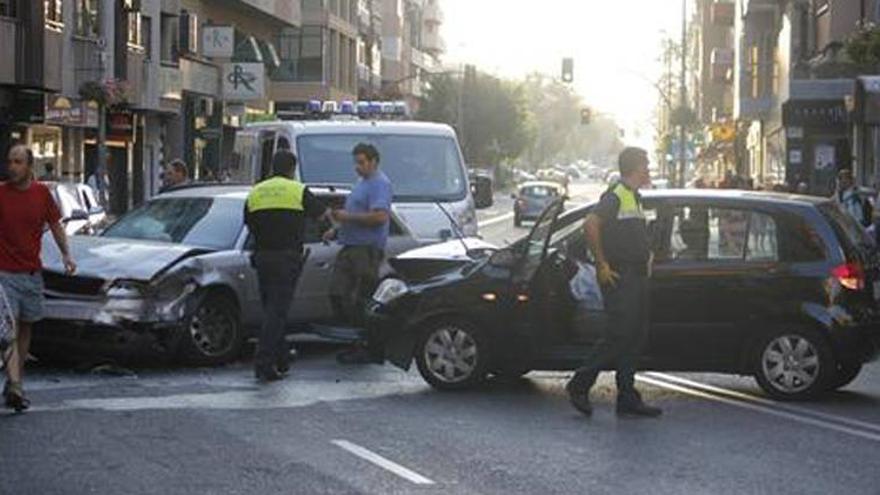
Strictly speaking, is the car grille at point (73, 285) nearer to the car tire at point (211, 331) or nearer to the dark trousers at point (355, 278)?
the car tire at point (211, 331)

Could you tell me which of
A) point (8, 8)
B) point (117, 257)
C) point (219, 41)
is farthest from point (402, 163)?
point (219, 41)

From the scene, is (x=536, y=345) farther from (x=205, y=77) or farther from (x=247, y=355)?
(x=205, y=77)

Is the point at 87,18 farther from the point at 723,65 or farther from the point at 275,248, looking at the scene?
the point at 723,65

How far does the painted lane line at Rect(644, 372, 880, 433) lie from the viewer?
10180mm

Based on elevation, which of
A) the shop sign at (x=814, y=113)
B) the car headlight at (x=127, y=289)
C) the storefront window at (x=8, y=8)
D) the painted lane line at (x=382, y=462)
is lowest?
the painted lane line at (x=382, y=462)

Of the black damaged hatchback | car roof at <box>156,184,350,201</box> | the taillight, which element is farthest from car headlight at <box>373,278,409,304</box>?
the taillight

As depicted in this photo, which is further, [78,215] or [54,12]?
[54,12]

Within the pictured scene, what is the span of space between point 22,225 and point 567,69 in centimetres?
4827

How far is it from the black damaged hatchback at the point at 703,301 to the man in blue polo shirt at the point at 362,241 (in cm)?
171

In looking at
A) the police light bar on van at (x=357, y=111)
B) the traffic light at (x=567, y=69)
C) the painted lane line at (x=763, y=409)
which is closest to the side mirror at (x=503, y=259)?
the painted lane line at (x=763, y=409)

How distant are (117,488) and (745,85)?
4863cm

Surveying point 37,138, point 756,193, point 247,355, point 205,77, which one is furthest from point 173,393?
point 205,77

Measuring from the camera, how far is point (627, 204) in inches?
409

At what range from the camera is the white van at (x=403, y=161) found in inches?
704
